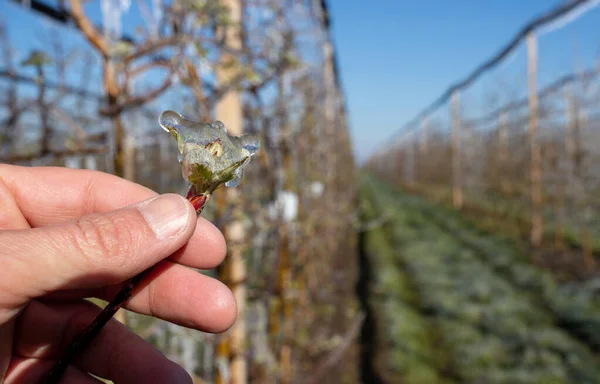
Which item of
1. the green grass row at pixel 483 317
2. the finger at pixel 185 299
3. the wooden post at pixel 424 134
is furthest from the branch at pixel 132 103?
the wooden post at pixel 424 134

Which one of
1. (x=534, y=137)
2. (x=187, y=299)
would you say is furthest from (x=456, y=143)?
(x=187, y=299)

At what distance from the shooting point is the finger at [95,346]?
1.02 metres

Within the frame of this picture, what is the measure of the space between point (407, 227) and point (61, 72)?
9.48m

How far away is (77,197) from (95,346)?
35 centimetres

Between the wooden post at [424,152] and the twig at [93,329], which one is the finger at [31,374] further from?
the wooden post at [424,152]

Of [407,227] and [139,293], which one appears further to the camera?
[407,227]

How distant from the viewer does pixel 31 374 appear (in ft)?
3.29

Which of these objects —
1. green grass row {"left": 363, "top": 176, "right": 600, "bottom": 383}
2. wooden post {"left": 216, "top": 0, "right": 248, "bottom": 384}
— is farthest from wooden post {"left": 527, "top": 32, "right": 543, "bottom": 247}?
wooden post {"left": 216, "top": 0, "right": 248, "bottom": 384}

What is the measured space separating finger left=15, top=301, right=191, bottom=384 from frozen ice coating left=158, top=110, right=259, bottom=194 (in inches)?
23.4

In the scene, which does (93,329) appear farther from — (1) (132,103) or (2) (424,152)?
(2) (424,152)

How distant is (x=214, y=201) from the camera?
225 centimetres

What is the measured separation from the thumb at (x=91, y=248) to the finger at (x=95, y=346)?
1.04ft

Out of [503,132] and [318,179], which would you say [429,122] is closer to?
[503,132]

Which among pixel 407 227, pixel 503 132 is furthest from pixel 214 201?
pixel 503 132
